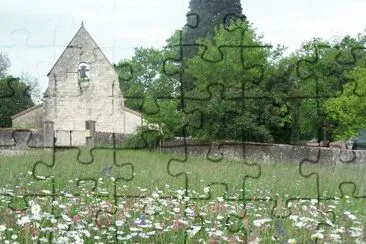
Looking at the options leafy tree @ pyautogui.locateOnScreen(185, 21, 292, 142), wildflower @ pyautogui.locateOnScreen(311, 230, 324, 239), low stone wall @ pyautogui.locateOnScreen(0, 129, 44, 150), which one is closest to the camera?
wildflower @ pyautogui.locateOnScreen(311, 230, 324, 239)

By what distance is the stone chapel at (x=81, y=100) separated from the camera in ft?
95.0

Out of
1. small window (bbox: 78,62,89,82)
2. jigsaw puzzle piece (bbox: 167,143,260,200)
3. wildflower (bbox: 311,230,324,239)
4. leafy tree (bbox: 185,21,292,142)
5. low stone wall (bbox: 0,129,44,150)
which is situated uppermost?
small window (bbox: 78,62,89,82)

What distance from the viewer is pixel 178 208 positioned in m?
4.83

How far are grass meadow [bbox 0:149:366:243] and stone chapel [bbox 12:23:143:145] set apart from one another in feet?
68.4

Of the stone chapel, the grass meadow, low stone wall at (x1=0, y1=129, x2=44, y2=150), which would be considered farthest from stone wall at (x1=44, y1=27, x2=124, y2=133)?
the grass meadow

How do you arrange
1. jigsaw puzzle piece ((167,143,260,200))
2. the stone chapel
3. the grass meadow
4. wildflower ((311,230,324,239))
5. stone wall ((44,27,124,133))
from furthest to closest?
stone wall ((44,27,124,133))
the stone chapel
jigsaw puzzle piece ((167,143,260,200))
the grass meadow
wildflower ((311,230,324,239))

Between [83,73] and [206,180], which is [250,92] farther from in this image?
[83,73]

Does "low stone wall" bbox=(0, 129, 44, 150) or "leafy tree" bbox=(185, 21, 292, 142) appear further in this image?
"low stone wall" bbox=(0, 129, 44, 150)

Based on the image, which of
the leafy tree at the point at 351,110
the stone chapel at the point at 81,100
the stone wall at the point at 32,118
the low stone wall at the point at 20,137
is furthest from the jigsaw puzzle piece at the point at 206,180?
the stone wall at the point at 32,118

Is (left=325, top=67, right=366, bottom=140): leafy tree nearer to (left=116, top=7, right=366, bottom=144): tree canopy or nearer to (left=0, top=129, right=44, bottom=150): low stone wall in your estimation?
(left=116, top=7, right=366, bottom=144): tree canopy

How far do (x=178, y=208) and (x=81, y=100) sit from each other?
999 inches

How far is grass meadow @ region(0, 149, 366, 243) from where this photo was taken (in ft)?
13.3

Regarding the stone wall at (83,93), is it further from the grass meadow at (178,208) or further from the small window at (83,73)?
the grass meadow at (178,208)

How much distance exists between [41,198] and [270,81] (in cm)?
1473
